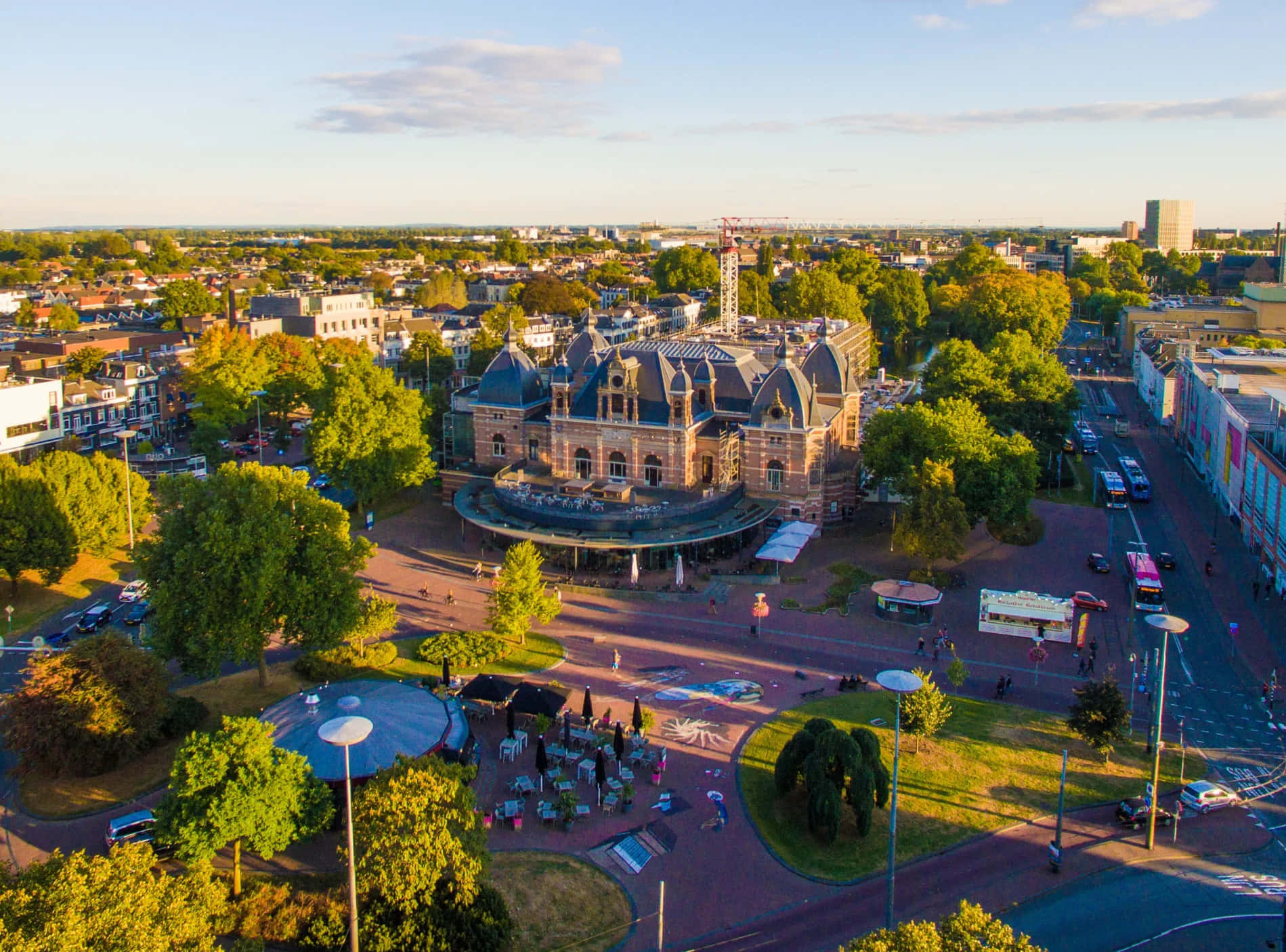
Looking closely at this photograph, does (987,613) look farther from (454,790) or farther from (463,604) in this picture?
(454,790)

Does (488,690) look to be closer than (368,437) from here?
Yes

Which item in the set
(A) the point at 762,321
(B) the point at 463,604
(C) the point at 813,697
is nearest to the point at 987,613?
(C) the point at 813,697

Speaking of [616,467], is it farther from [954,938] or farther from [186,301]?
[186,301]

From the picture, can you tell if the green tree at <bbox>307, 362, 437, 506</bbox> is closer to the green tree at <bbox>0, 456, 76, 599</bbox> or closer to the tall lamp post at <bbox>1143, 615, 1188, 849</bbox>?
the green tree at <bbox>0, 456, 76, 599</bbox>

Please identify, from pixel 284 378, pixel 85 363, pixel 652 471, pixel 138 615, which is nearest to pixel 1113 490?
pixel 652 471

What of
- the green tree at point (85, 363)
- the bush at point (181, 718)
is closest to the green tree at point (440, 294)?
the green tree at point (85, 363)

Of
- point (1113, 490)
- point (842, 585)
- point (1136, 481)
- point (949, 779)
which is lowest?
point (949, 779)
